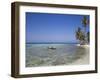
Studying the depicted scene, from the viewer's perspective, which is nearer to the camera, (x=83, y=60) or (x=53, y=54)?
(x=53, y=54)

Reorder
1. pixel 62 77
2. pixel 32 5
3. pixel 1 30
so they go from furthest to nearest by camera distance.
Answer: pixel 62 77, pixel 32 5, pixel 1 30

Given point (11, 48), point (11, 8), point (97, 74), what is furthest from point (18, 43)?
point (97, 74)

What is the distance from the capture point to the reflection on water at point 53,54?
7.08 feet

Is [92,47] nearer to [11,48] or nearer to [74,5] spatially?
[74,5]

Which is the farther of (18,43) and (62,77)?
(62,77)

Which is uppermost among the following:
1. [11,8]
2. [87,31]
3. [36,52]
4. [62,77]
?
[11,8]

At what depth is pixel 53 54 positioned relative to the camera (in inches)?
88.1

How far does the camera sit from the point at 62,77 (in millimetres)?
2285

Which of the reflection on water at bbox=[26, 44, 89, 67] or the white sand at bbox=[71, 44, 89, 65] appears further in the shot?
the white sand at bbox=[71, 44, 89, 65]

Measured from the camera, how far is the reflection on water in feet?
7.08

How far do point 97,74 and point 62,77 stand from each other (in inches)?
14.9

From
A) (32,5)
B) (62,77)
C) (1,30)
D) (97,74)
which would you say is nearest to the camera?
(1,30)

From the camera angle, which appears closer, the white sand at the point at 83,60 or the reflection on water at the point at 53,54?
the reflection on water at the point at 53,54

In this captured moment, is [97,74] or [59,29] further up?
[59,29]
